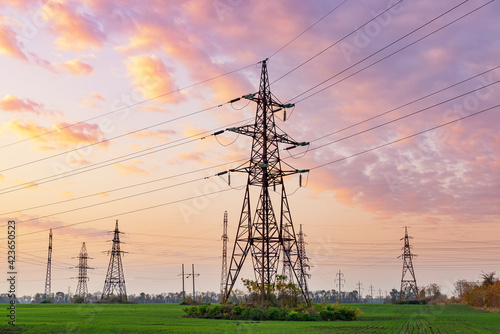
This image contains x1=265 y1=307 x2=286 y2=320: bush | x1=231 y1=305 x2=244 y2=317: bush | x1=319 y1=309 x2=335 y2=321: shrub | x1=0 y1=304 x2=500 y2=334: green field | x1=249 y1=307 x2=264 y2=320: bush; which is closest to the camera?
x1=0 y1=304 x2=500 y2=334: green field

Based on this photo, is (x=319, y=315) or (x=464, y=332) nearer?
(x=464, y=332)

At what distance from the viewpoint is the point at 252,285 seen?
52500 mm

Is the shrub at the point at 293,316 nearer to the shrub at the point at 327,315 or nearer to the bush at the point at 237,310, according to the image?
the shrub at the point at 327,315

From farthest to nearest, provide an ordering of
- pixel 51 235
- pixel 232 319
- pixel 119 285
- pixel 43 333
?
pixel 51 235
pixel 119 285
pixel 232 319
pixel 43 333

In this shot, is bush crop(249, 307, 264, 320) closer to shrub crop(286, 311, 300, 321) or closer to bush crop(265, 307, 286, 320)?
bush crop(265, 307, 286, 320)

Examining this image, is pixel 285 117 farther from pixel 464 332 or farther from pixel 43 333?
pixel 43 333

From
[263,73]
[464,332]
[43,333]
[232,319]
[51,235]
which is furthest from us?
[51,235]

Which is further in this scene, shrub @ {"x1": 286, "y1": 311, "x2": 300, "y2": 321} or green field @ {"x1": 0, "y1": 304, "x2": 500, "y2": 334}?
shrub @ {"x1": 286, "y1": 311, "x2": 300, "y2": 321}

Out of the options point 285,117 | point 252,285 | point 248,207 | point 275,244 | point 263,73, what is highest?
point 263,73

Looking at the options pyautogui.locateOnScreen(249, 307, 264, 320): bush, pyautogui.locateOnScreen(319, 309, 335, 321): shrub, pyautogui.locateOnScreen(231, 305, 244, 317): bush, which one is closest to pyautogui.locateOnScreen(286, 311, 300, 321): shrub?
pyautogui.locateOnScreen(249, 307, 264, 320): bush

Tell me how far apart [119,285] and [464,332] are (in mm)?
100379

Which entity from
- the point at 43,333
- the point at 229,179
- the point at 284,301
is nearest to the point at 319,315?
the point at 284,301

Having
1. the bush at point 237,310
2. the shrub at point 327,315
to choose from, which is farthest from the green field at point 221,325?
the bush at point 237,310

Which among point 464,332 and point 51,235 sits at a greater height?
point 51,235
